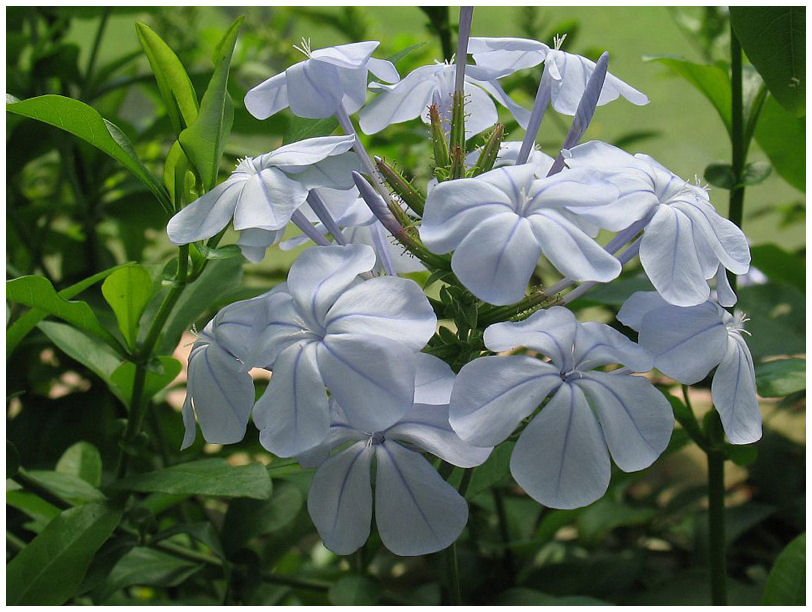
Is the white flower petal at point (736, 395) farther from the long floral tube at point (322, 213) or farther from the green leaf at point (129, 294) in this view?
the green leaf at point (129, 294)

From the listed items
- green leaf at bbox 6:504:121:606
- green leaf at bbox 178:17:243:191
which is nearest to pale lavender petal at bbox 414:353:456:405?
green leaf at bbox 178:17:243:191

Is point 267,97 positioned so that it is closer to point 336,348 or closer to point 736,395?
point 336,348

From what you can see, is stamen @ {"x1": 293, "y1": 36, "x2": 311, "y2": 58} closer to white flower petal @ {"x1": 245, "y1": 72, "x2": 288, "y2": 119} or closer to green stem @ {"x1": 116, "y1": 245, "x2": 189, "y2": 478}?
white flower petal @ {"x1": 245, "y1": 72, "x2": 288, "y2": 119}

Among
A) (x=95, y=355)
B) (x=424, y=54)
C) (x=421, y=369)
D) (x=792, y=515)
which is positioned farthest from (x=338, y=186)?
(x=792, y=515)

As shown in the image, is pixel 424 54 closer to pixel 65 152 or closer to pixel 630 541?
pixel 65 152

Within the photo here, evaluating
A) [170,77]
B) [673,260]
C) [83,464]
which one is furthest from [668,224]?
[83,464]

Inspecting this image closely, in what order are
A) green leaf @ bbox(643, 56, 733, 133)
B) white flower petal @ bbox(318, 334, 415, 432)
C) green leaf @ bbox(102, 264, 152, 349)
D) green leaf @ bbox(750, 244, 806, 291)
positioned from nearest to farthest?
white flower petal @ bbox(318, 334, 415, 432) < green leaf @ bbox(102, 264, 152, 349) < green leaf @ bbox(643, 56, 733, 133) < green leaf @ bbox(750, 244, 806, 291)

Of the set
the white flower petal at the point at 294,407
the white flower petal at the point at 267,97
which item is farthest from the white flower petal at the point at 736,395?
the white flower petal at the point at 267,97
